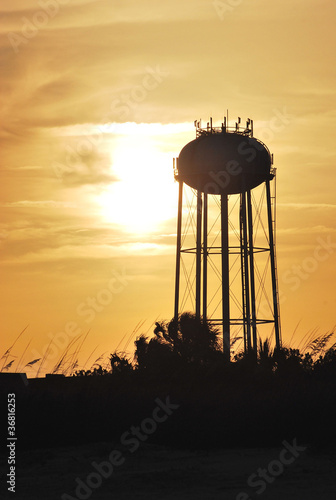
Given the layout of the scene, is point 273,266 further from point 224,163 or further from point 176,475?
point 176,475

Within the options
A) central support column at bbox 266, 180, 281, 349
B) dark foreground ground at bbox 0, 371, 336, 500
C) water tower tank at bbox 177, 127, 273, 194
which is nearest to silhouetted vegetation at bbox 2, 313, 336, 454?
dark foreground ground at bbox 0, 371, 336, 500

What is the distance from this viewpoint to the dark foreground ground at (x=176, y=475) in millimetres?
17297

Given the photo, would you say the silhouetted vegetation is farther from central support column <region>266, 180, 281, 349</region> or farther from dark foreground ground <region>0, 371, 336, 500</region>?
central support column <region>266, 180, 281, 349</region>

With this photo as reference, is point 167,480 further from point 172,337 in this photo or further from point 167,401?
point 172,337

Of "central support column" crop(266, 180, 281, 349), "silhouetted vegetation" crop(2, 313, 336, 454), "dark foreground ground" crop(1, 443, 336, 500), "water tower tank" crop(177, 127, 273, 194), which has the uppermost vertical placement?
"water tower tank" crop(177, 127, 273, 194)

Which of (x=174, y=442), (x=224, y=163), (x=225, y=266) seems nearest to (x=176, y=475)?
(x=174, y=442)

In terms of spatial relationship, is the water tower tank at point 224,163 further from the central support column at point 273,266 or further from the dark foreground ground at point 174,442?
the dark foreground ground at point 174,442

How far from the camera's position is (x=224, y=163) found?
46594 millimetres

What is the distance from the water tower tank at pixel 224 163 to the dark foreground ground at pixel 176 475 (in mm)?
25458

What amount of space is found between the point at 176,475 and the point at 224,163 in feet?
96.1

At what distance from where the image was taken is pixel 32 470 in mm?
20094

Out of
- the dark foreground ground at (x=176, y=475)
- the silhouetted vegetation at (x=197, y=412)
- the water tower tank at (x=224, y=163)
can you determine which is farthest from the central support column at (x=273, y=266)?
the dark foreground ground at (x=176, y=475)

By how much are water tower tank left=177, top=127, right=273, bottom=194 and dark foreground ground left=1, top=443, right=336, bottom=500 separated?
2546 cm

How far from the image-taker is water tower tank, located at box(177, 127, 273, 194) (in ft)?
153
